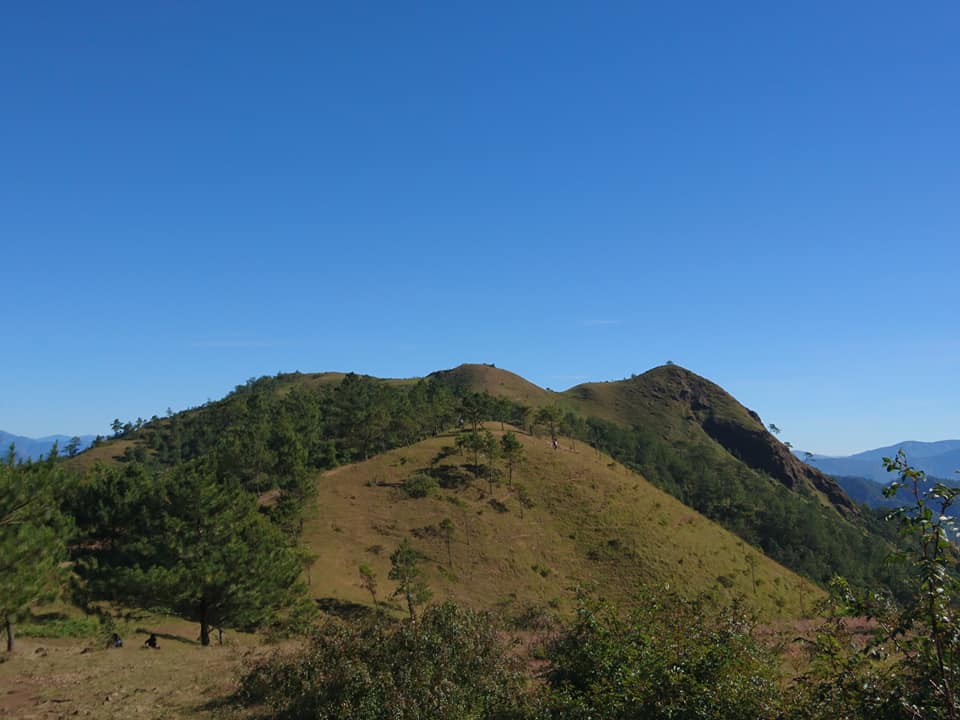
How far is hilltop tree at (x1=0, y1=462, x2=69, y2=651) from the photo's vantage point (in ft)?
80.0

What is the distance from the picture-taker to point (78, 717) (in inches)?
766

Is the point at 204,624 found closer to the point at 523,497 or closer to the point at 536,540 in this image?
the point at 536,540

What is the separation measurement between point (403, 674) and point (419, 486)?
67745 mm

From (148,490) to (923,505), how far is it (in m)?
41.4

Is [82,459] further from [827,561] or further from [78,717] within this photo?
[827,561]

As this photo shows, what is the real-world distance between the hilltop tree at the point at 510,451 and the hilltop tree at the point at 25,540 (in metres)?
62.8

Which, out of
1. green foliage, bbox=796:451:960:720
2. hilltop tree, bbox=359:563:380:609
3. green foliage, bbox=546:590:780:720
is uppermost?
green foliage, bbox=796:451:960:720

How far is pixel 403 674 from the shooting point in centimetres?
1520

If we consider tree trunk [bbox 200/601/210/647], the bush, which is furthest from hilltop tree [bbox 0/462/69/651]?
the bush

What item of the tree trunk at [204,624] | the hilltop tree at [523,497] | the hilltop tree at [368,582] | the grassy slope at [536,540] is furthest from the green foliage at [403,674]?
the hilltop tree at [523,497]

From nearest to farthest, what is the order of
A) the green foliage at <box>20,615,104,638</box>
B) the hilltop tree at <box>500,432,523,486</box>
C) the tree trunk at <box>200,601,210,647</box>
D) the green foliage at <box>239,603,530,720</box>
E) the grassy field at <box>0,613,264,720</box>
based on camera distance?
1. the green foliage at <box>239,603,530,720</box>
2. the grassy field at <box>0,613,264,720</box>
3. the green foliage at <box>20,615,104,638</box>
4. the tree trunk at <box>200,601,210,647</box>
5. the hilltop tree at <box>500,432,523,486</box>

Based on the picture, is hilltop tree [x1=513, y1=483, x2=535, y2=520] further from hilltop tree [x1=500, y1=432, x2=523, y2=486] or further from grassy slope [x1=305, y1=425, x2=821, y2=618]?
hilltop tree [x1=500, y1=432, x2=523, y2=486]

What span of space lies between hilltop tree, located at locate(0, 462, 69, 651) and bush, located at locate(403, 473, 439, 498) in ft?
183

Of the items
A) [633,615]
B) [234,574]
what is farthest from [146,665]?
[633,615]
